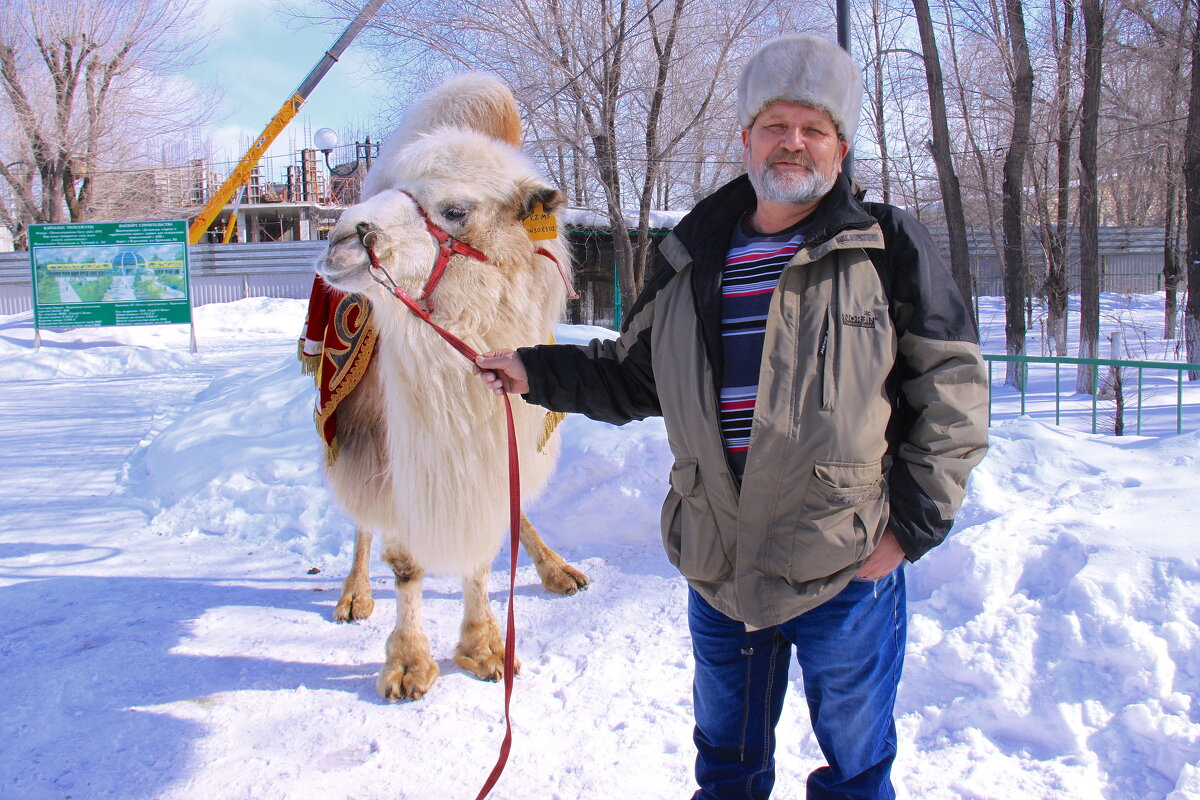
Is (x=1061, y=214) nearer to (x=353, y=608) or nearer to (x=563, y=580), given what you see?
(x=563, y=580)

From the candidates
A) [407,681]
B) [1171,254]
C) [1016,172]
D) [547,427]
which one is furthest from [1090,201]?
[407,681]

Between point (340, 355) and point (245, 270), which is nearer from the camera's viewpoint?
point (340, 355)

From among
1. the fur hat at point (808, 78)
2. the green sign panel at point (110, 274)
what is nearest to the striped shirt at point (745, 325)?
the fur hat at point (808, 78)

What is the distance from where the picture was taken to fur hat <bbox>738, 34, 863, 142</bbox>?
1621mm

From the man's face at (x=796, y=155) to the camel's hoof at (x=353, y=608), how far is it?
2.88 metres

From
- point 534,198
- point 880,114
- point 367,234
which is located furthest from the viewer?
point 880,114

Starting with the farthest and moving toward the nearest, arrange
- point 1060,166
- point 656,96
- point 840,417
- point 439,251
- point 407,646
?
point 1060,166 → point 656,96 → point 407,646 → point 439,251 → point 840,417

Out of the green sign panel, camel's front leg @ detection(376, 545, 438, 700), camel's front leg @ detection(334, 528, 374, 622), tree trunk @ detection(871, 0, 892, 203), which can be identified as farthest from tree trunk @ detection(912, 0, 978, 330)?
the green sign panel

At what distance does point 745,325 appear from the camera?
5.64 feet

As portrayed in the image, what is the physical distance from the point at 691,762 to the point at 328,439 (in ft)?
6.19

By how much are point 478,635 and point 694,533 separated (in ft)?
5.79

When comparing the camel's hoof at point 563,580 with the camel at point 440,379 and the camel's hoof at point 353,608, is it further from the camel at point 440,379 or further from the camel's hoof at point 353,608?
the camel's hoof at point 353,608

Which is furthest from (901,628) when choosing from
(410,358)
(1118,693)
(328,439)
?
(328,439)

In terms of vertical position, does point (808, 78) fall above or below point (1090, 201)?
below
